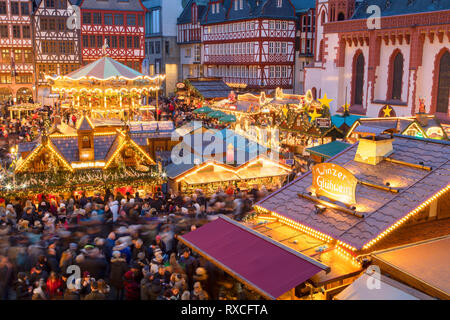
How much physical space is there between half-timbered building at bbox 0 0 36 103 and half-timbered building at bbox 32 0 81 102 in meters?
0.75

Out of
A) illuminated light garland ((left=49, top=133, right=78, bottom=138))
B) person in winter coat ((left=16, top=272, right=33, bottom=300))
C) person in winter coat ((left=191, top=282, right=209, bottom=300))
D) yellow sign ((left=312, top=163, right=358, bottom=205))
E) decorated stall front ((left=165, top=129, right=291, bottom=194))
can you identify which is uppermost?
yellow sign ((left=312, top=163, right=358, bottom=205))

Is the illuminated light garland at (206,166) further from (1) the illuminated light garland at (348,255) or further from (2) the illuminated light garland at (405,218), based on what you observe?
(2) the illuminated light garland at (405,218)

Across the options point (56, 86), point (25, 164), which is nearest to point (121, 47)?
point (56, 86)

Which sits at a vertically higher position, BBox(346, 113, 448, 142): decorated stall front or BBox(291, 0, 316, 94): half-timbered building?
BBox(291, 0, 316, 94): half-timbered building

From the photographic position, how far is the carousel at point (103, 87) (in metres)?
23.6

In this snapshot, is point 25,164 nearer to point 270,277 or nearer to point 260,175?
point 260,175

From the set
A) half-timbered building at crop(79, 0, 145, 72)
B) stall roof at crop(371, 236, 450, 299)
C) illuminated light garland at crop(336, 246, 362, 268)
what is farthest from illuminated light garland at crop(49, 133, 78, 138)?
half-timbered building at crop(79, 0, 145, 72)

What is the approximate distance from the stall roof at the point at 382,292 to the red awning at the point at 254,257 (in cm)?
49

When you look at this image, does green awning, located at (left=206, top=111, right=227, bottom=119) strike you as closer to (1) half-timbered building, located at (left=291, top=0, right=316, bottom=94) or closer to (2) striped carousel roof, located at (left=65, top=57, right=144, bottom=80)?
(2) striped carousel roof, located at (left=65, top=57, right=144, bottom=80)

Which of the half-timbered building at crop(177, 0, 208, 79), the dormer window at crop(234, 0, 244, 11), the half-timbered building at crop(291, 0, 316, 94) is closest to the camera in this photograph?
the half-timbered building at crop(291, 0, 316, 94)

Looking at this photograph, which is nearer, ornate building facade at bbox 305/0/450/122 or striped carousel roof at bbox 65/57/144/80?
striped carousel roof at bbox 65/57/144/80

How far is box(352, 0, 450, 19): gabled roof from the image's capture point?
28.0 metres

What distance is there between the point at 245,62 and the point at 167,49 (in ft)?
54.8

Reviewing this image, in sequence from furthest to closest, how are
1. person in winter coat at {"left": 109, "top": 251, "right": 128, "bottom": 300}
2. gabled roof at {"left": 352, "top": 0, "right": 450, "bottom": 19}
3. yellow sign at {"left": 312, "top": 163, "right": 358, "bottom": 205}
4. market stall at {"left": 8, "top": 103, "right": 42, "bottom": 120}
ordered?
market stall at {"left": 8, "top": 103, "right": 42, "bottom": 120} → gabled roof at {"left": 352, "top": 0, "right": 450, "bottom": 19} → person in winter coat at {"left": 109, "top": 251, "right": 128, "bottom": 300} → yellow sign at {"left": 312, "top": 163, "right": 358, "bottom": 205}
